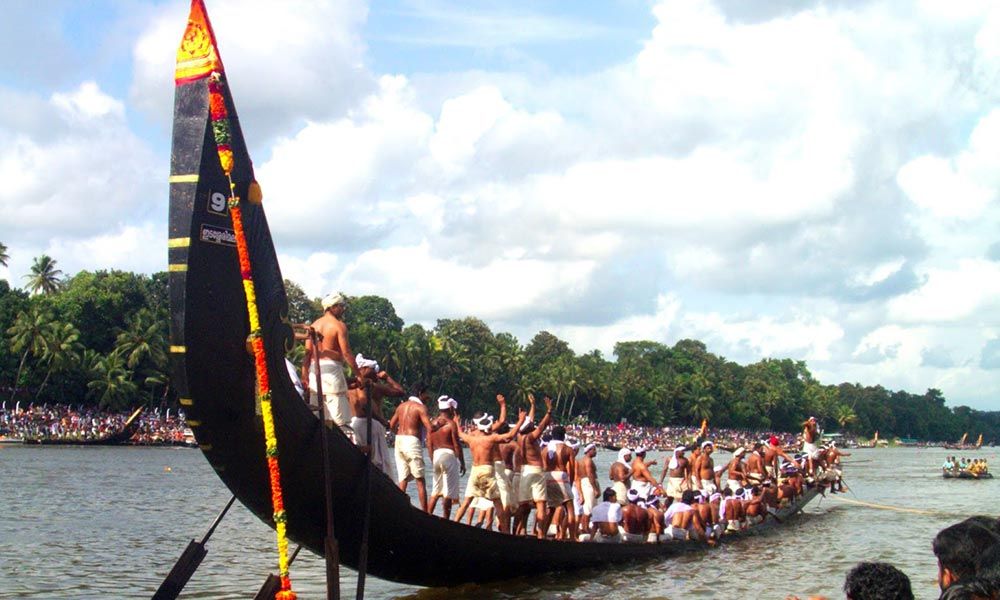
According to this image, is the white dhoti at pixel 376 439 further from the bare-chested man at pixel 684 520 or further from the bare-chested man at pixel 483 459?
the bare-chested man at pixel 684 520

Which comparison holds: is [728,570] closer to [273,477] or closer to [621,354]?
[273,477]

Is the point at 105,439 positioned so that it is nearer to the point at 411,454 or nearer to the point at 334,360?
the point at 411,454

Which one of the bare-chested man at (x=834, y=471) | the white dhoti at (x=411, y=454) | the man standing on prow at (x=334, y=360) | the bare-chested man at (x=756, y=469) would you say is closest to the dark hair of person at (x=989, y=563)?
the man standing on prow at (x=334, y=360)

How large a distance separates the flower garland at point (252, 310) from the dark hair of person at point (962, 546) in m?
4.87

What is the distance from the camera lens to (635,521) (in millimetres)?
16141

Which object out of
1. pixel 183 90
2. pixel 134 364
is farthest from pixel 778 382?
pixel 183 90

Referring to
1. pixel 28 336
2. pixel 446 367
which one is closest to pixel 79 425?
pixel 28 336

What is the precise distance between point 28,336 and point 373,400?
51823 mm

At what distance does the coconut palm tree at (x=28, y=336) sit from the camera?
56656mm

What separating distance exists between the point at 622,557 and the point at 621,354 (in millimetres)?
124814

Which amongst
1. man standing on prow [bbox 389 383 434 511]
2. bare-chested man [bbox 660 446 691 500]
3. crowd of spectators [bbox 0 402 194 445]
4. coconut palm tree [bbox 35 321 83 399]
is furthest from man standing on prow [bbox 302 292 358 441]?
coconut palm tree [bbox 35 321 83 399]

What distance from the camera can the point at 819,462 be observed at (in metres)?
28.1

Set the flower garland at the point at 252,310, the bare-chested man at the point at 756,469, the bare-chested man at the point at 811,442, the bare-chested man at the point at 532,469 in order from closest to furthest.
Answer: the flower garland at the point at 252,310
the bare-chested man at the point at 532,469
the bare-chested man at the point at 756,469
the bare-chested man at the point at 811,442

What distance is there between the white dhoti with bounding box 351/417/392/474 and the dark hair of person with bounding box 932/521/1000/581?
6.17m
